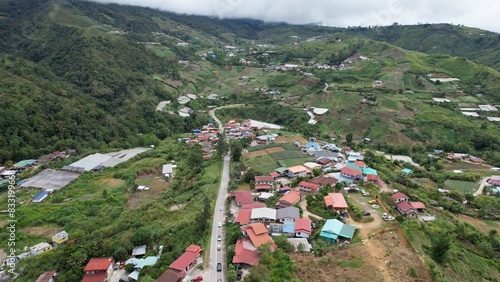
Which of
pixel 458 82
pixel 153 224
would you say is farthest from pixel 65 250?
pixel 458 82

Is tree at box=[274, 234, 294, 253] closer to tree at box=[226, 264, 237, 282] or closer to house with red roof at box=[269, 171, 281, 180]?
tree at box=[226, 264, 237, 282]

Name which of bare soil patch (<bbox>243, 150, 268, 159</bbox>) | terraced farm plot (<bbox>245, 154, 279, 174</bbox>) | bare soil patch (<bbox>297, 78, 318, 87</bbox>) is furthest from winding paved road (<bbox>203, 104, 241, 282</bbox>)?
bare soil patch (<bbox>297, 78, 318, 87</bbox>)

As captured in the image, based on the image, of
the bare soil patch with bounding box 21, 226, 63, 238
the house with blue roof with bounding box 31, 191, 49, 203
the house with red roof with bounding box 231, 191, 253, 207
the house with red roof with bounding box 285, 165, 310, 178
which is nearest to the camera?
the bare soil patch with bounding box 21, 226, 63, 238

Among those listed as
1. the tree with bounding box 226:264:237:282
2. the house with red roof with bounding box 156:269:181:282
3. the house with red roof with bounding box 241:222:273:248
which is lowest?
the house with red roof with bounding box 156:269:181:282

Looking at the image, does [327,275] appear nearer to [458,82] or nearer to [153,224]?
[153,224]

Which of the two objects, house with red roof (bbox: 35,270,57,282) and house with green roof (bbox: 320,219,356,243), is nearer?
house with red roof (bbox: 35,270,57,282)

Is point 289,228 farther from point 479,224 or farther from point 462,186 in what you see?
point 462,186

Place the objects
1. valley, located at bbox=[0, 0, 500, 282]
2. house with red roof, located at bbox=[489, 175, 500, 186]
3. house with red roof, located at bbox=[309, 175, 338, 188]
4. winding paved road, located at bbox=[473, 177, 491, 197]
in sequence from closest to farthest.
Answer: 1. valley, located at bbox=[0, 0, 500, 282]
2. house with red roof, located at bbox=[309, 175, 338, 188]
3. winding paved road, located at bbox=[473, 177, 491, 197]
4. house with red roof, located at bbox=[489, 175, 500, 186]
